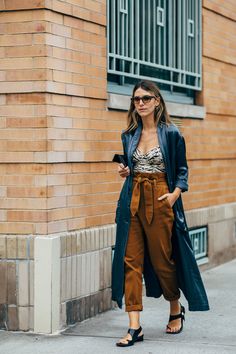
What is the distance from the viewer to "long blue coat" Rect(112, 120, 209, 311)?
275 inches

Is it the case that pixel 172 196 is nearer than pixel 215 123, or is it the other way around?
pixel 172 196

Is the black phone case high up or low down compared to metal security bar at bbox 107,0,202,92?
down

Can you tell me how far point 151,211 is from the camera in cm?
693

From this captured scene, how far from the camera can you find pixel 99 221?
Result: 8.03 metres

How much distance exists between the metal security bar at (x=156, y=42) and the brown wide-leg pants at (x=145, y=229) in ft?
5.49

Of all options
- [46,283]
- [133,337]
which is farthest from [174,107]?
[133,337]

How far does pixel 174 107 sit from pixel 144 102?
267cm

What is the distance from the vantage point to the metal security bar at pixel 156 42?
28.0 feet

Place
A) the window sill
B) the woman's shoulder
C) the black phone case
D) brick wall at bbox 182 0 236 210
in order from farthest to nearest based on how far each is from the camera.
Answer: brick wall at bbox 182 0 236 210 → the window sill → the woman's shoulder → the black phone case

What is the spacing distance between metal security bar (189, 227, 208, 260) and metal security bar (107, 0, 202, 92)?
1561 millimetres

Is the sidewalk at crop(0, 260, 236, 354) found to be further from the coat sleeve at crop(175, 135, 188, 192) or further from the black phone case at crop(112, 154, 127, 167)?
the black phone case at crop(112, 154, 127, 167)

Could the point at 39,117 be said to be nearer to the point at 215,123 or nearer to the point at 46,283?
the point at 46,283

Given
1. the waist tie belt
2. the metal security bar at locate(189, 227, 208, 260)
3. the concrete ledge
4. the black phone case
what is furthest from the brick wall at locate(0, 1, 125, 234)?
the metal security bar at locate(189, 227, 208, 260)

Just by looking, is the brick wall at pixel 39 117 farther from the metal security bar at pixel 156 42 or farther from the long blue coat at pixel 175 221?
the metal security bar at pixel 156 42
